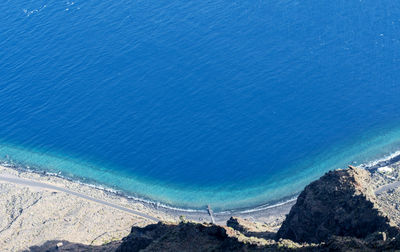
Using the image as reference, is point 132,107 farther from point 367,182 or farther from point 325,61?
point 367,182

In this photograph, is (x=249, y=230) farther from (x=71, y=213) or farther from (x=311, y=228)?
(x=71, y=213)

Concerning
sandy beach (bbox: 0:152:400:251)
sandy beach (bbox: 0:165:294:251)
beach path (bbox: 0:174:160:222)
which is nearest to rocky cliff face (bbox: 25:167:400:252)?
sandy beach (bbox: 0:152:400:251)

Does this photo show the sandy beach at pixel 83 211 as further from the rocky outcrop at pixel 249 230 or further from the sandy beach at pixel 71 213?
the rocky outcrop at pixel 249 230

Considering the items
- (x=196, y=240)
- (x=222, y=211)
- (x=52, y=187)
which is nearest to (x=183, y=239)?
(x=196, y=240)

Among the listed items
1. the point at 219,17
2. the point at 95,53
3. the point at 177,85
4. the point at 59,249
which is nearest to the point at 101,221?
the point at 59,249

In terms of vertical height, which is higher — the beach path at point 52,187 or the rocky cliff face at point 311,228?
the beach path at point 52,187

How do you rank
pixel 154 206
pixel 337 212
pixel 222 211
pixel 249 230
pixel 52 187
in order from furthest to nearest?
pixel 52 187
pixel 154 206
pixel 222 211
pixel 249 230
pixel 337 212

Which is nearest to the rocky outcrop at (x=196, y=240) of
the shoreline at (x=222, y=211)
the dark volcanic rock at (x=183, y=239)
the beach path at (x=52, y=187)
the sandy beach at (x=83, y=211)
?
the dark volcanic rock at (x=183, y=239)

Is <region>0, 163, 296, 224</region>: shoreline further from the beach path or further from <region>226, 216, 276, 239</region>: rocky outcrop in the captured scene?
<region>226, 216, 276, 239</region>: rocky outcrop
